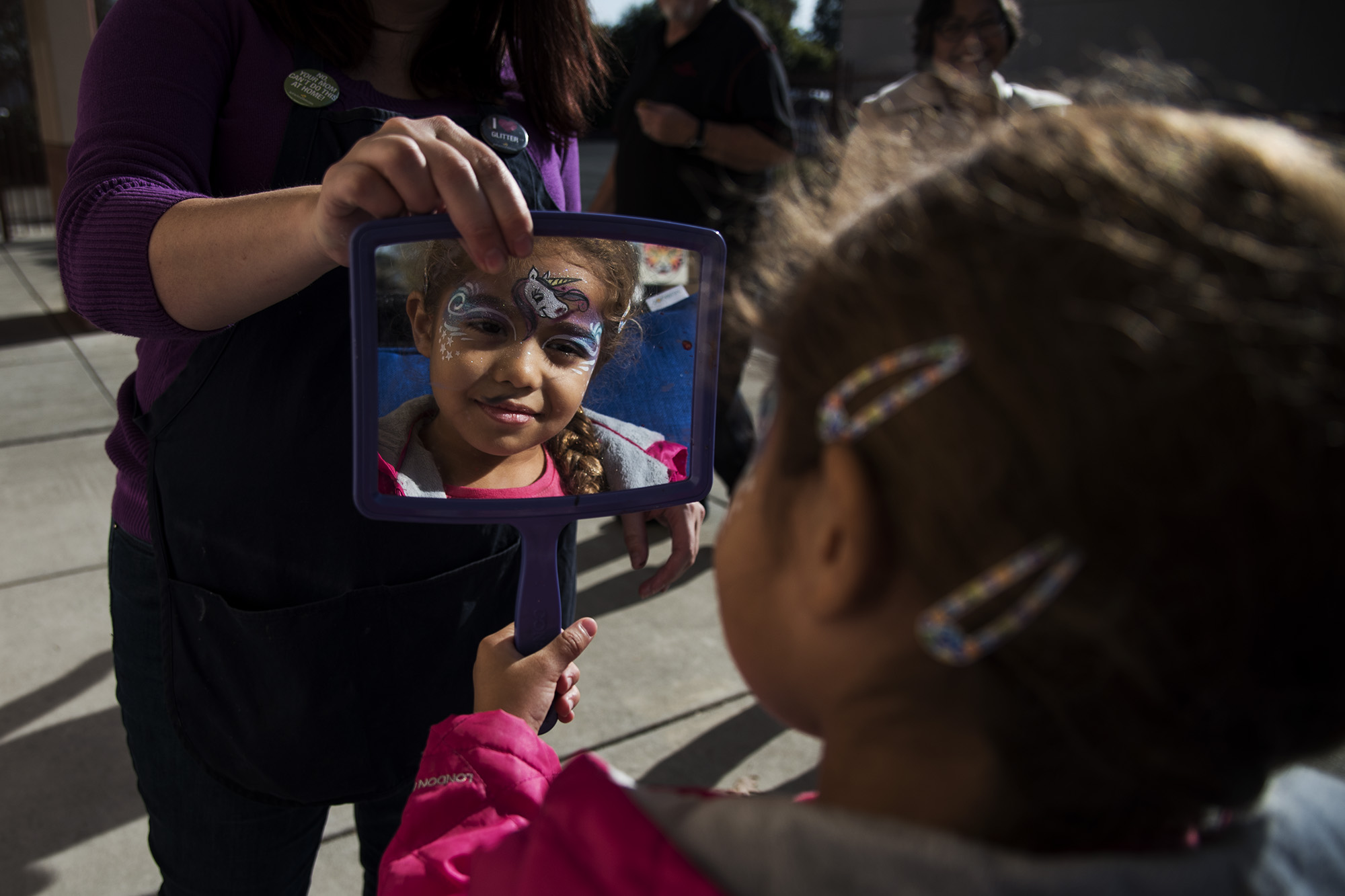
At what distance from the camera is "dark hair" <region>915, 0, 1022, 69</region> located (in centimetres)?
330

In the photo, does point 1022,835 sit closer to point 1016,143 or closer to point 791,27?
point 1016,143

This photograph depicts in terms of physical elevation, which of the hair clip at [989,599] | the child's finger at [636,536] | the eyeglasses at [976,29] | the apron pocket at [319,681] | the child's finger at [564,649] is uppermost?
the eyeglasses at [976,29]

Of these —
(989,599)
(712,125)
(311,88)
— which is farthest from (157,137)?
(712,125)

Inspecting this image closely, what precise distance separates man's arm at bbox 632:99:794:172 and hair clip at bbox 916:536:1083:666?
2.95 m

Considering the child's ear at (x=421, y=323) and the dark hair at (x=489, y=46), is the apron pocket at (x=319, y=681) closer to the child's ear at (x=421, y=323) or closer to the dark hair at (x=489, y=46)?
the child's ear at (x=421, y=323)

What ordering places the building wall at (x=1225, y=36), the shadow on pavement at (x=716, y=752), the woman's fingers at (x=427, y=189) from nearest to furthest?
the woman's fingers at (x=427, y=189) → the shadow on pavement at (x=716, y=752) → the building wall at (x=1225, y=36)

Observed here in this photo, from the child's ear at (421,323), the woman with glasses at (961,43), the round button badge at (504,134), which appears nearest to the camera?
the child's ear at (421,323)

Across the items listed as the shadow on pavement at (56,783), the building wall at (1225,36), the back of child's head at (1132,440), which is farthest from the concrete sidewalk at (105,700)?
the building wall at (1225,36)

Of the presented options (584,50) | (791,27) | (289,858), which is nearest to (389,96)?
(584,50)

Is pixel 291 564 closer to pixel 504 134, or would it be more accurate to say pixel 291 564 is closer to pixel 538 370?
pixel 538 370

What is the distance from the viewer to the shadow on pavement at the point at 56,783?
214 cm

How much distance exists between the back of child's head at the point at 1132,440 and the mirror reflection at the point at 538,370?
1.62 feet

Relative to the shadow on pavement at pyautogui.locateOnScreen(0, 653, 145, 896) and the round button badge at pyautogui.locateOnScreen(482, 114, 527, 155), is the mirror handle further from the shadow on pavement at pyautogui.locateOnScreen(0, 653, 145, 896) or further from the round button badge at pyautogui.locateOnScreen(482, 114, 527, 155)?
the shadow on pavement at pyautogui.locateOnScreen(0, 653, 145, 896)

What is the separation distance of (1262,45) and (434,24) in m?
15.7
